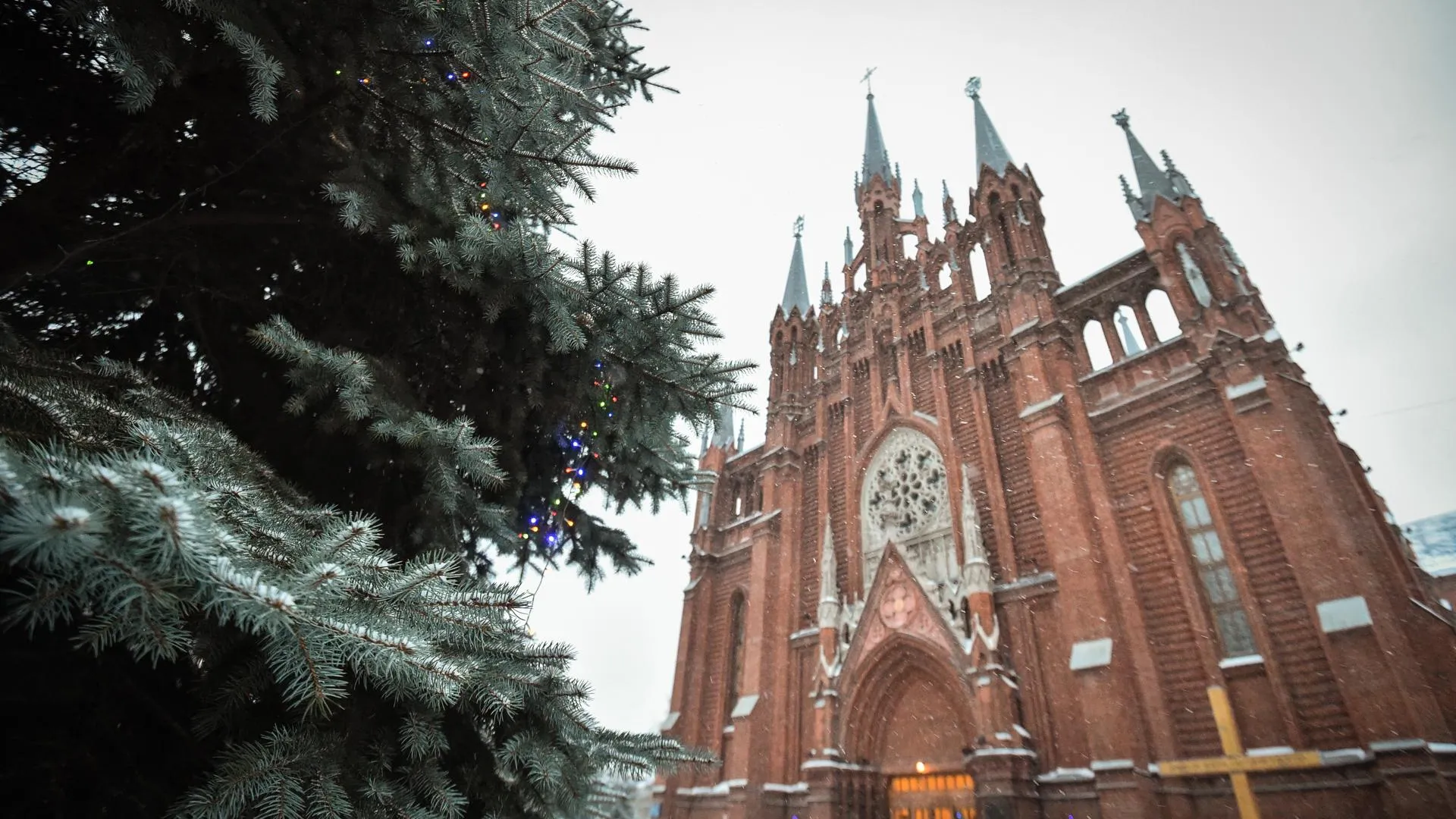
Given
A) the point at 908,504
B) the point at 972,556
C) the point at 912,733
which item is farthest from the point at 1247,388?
the point at 912,733

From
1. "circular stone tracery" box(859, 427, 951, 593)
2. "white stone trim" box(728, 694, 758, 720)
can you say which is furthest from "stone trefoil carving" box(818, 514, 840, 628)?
"white stone trim" box(728, 694, 758, 720)

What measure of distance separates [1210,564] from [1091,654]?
2591 millimetres

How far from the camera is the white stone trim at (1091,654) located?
400 inches

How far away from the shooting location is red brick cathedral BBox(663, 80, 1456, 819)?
890cm

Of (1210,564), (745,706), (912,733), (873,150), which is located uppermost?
(873,150)

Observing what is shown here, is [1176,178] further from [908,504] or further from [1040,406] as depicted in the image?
[908,504]

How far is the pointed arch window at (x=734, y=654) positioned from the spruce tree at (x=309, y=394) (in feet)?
47.7

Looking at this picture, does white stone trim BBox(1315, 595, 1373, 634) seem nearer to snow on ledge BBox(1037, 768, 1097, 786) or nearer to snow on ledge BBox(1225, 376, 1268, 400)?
snow on ledge BBox(1225, 376, 1268, 400)

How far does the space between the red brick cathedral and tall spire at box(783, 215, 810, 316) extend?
12.9 ft

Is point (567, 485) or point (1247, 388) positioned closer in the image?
point (567, 485)

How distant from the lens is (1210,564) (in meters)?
10.7

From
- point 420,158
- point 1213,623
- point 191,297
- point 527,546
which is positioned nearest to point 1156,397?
point 1213,623

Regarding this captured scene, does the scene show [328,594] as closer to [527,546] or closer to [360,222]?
[360,222]

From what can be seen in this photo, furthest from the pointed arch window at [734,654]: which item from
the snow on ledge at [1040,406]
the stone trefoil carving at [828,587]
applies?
the snow on ledge at [1040,406]
